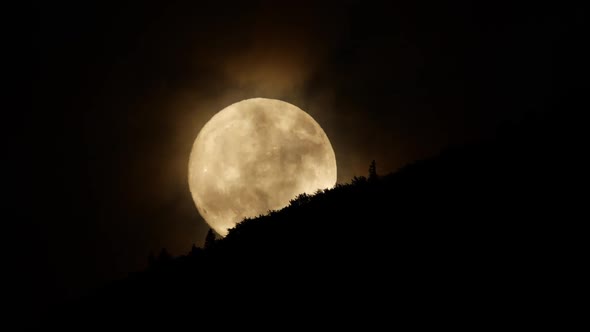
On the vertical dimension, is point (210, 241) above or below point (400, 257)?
above

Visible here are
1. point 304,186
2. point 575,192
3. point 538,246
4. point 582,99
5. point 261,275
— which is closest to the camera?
point 538,246

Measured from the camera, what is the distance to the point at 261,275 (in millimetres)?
2658

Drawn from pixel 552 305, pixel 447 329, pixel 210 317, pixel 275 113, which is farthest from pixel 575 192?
pixel 275 113

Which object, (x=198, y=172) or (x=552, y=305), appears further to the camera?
(x=198, y=172)

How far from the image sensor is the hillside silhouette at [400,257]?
79.4 inches

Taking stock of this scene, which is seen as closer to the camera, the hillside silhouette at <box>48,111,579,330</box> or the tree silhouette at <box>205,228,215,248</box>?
the hillside silhouette at <box>48,111,579,330</box>

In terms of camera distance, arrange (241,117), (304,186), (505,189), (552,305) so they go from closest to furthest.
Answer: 1. (552,305)
2. (505,189)
3. (304,186)
4. (241,117)

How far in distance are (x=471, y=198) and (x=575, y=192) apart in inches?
20.5

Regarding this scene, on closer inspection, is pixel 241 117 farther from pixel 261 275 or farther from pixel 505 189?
pixel 505 189

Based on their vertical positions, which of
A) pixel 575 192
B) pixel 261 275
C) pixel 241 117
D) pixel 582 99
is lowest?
pixel 261 275

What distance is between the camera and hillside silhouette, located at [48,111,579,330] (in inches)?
79.4

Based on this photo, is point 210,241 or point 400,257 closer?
point 400,257

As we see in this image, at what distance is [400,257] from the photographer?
7.61 ft

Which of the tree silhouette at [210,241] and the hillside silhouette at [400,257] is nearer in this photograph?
the hillside silhouette at [400,257]
